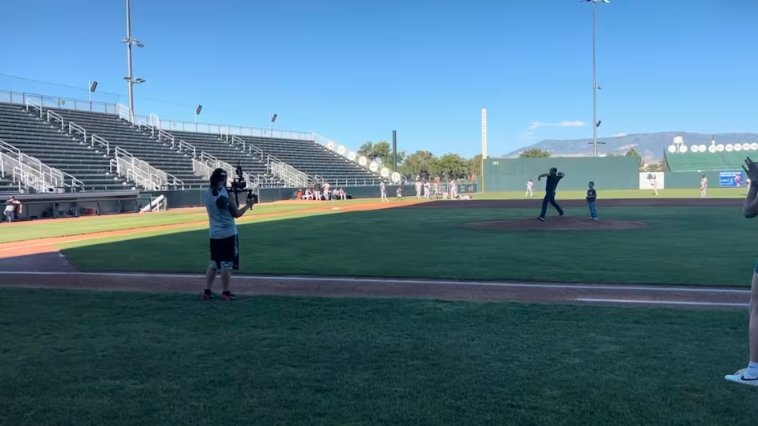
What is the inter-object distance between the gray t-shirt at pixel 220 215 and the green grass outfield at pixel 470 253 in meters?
2.90

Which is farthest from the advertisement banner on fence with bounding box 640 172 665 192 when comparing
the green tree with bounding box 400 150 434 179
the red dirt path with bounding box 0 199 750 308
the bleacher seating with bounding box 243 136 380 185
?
the red dirt path with bounding box 0 199 750 308

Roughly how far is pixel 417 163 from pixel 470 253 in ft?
349

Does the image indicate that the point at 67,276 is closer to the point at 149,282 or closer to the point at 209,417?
the point at 149,282

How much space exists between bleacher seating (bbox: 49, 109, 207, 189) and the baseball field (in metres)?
31.7

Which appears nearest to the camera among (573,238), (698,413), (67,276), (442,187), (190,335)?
(698,413)

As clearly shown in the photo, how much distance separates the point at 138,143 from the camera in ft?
148

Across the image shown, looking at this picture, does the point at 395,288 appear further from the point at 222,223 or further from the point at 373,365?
the point at 373,365

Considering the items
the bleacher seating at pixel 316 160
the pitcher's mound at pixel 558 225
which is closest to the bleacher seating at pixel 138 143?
the bleacher seating at pixel 316 160

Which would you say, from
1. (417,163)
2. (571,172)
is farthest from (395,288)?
(417,163)

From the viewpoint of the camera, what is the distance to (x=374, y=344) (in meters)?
5.95

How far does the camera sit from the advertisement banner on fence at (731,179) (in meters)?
65.7

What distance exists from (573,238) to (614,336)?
10.4 metres

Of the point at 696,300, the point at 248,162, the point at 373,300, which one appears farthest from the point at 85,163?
the point at 696,300

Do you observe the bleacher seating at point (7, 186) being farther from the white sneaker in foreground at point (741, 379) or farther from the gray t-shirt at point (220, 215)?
the white sneaker in foreground at point (741, 379)
